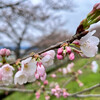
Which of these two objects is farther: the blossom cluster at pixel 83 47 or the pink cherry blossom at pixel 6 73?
the pink cherry blossom at pixel 6 73

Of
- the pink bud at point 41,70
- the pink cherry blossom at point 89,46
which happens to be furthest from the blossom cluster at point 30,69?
the pink cherry blossom at point 89,46

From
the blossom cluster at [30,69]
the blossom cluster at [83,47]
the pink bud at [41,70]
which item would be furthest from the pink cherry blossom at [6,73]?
the blossom cluster at [83,47]

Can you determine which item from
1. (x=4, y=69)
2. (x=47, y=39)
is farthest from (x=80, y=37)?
(x=47, y=39)

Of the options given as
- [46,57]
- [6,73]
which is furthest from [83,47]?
[6,73]

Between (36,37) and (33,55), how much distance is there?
766cm

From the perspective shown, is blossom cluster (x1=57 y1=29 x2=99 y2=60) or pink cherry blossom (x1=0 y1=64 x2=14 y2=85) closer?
blossom cluster (x1=57 y1=29 x2=99 y2=60)

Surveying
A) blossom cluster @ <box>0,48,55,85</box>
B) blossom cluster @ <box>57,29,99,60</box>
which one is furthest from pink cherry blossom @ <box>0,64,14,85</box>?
blossom cluster @ <box>57,29,99,60</box>

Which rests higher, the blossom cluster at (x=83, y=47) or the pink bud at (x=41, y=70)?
the blossom cluster at (x=83, y=47)

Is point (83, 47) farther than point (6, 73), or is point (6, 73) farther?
point (6, 73)

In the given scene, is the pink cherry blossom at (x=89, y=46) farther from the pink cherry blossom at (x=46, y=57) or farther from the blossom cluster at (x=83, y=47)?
the pink cherry blossom at (x=46, y=57)

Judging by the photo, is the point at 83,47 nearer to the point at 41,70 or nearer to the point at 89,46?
the point at 89,46

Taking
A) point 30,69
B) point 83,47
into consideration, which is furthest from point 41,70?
point 83,47

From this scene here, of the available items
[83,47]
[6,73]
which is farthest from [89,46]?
[6,73]

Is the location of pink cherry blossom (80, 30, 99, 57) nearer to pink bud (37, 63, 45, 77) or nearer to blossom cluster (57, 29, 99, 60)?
blossom cluster (57, 29, 99, 60)
